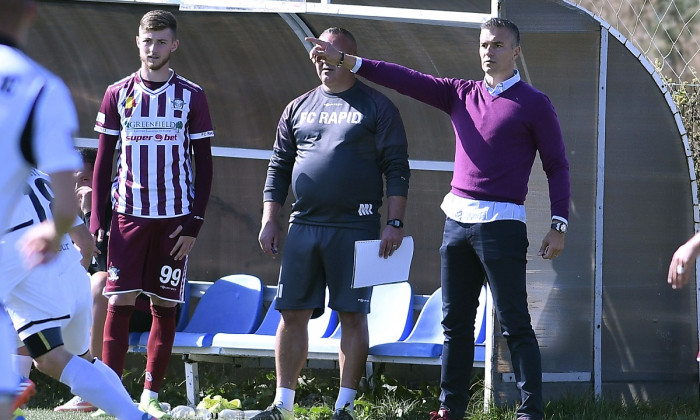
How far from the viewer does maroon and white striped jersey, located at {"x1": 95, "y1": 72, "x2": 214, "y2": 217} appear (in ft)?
20.7

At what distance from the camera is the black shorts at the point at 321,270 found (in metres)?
5.96

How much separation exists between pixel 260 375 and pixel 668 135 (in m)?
3.22

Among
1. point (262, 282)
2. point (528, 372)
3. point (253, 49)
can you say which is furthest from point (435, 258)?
point (528, 372)

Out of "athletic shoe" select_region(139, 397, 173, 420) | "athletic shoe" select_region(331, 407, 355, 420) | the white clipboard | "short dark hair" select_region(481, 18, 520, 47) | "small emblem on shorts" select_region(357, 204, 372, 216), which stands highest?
"short dark hair" select_region(481, 18, 520, 47)

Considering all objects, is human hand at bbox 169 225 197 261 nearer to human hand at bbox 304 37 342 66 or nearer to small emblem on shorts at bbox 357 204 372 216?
small emblem on shorts at bbox 357 204 372 216

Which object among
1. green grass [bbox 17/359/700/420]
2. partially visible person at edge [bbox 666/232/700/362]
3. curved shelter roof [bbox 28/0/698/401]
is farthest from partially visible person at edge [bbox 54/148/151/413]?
partially visible person at edge [bbox 666/232/700/362]

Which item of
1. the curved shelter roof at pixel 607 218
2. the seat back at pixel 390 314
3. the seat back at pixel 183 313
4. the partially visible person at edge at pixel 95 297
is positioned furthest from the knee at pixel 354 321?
the seat back at pixel 183 313

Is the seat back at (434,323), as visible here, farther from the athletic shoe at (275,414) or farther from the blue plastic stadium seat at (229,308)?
the athletic shoe at (275,414)

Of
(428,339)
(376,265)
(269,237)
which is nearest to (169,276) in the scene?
(269,237)

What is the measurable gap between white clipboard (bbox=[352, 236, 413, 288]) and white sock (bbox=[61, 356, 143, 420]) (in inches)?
56.6

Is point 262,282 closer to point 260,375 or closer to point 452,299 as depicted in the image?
point 260,375

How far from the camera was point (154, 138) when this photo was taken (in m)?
6.31

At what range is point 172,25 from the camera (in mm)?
6406

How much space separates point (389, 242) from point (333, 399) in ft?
4.90
